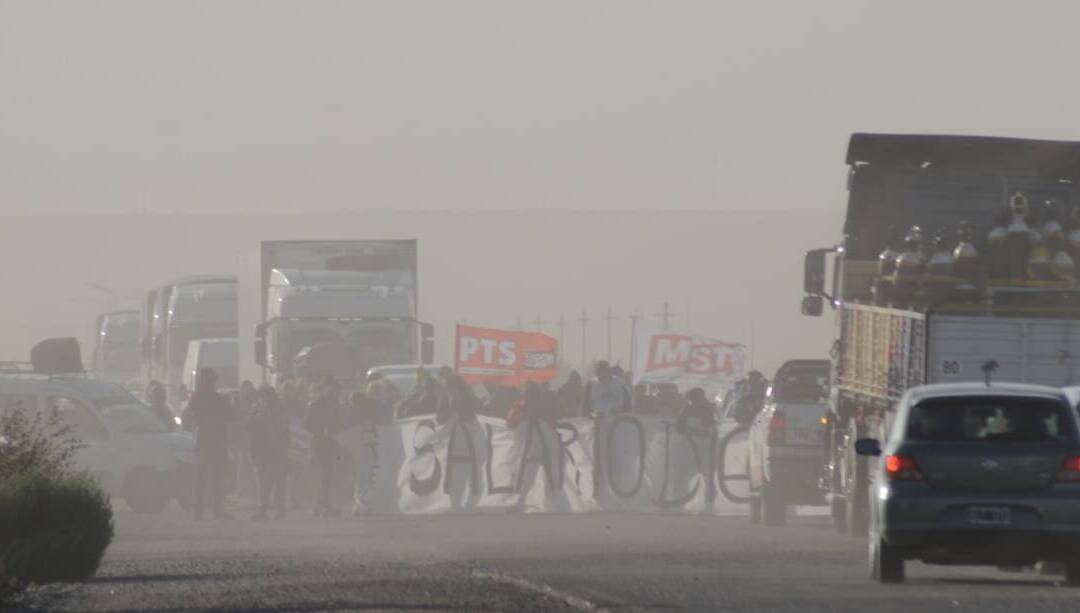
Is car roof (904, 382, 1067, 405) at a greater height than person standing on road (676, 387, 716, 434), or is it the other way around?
car roof (904, 382, 1067, 405)

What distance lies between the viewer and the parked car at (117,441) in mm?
33906

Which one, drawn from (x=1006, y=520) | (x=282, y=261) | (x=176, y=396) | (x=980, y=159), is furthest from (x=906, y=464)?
(x=176, y=396)

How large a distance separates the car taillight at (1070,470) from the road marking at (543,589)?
3.47 metres

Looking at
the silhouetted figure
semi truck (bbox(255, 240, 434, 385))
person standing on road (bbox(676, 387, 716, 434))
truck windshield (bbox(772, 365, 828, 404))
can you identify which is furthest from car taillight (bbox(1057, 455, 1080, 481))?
semi truck (bbox(255, 240, 434, 385))

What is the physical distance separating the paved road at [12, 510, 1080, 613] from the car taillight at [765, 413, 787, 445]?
940 millimetres

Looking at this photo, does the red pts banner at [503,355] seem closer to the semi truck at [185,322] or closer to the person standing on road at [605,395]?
the semi truck at [185,322]

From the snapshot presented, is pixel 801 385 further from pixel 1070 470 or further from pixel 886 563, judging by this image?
pixel 1070 470

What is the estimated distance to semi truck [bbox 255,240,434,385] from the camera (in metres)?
42.3

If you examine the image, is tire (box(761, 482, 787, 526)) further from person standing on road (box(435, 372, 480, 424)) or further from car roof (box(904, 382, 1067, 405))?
car roof (box(904, 382, 1067, 405))

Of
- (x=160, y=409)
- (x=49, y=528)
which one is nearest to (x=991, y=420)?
(x=49, y=528)

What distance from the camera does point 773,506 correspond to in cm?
2814

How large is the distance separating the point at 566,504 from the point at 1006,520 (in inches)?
603

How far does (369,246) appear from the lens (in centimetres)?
4344

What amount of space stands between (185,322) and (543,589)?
3914 cm
